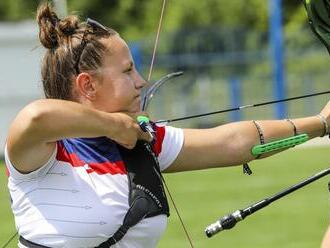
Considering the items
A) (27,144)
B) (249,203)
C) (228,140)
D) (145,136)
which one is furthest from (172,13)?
(27,144)

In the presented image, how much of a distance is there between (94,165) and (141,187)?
6.1 inches

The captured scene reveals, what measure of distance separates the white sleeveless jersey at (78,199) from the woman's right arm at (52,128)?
0.07 metres

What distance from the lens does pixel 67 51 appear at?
334cm

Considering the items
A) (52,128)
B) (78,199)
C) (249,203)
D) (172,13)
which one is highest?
(52,128)

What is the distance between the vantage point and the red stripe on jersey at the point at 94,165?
332 centimetres

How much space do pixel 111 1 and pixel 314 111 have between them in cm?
1454

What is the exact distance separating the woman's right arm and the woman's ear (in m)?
0.14

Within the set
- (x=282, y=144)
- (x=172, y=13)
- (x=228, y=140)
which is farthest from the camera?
(x=172, y=13)

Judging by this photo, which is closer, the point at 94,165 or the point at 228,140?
the point at 94,165

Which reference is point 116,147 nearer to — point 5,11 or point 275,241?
point 275,241

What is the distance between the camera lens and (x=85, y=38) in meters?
3.36

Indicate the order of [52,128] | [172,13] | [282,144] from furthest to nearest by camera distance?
[172,13], [282,144], [52,128]

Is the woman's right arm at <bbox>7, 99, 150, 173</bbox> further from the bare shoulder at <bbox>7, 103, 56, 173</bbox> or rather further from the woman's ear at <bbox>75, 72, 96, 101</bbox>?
the woman's ear at <bbox>75, 72, 96, 101</bbox>

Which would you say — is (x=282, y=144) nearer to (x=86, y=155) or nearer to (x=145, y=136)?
(x=145, y=136)
